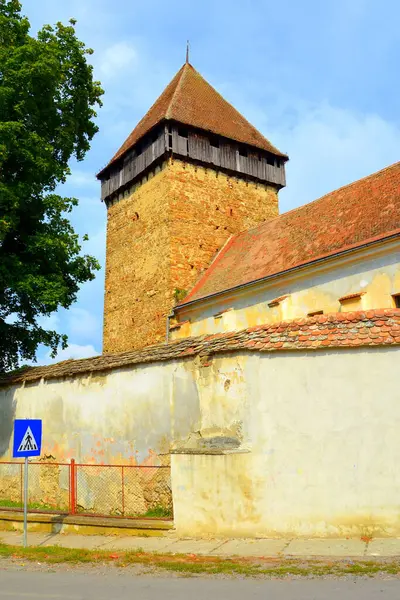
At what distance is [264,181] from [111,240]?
883 cm

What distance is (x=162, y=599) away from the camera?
5621mm

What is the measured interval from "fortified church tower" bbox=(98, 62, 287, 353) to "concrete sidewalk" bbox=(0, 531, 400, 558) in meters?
16.2

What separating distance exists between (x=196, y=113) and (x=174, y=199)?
5.34m

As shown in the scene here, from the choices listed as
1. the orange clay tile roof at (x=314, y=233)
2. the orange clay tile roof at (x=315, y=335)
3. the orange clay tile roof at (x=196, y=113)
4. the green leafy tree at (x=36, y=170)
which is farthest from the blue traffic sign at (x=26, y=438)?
the orange clay tile roof at (x=196, y=113)

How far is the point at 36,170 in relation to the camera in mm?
16734

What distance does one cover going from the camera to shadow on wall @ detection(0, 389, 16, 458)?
14461 mm

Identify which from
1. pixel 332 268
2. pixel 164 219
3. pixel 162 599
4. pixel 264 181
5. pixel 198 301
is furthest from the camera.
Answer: pixel 264 181

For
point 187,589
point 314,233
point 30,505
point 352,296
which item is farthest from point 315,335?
point 314,233

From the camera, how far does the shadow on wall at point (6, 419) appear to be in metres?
14.5

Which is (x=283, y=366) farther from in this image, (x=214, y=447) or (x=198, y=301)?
(x=198, y=301)

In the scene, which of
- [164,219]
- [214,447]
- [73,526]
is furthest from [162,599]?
[164,219]

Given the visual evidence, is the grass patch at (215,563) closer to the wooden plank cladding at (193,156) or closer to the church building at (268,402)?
the church building at (268,402)

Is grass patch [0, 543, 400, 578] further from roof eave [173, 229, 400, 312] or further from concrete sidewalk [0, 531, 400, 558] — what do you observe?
roof eave [173, 229, 400, 312]

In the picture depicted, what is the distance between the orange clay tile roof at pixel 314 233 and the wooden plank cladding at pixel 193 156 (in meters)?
5.08
